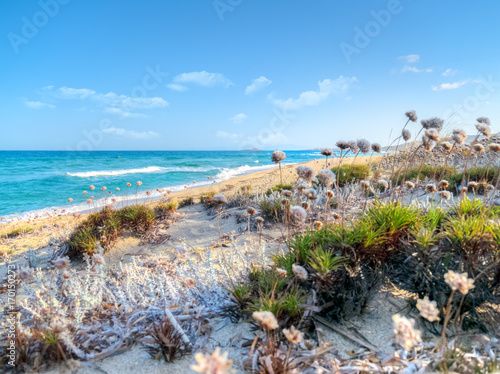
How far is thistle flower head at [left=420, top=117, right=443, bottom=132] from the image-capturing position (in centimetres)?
380

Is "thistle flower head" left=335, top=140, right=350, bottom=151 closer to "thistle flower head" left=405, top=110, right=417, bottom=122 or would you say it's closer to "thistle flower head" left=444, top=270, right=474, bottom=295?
"thistle flower head" left=405, top=110, right=417, bottom=122

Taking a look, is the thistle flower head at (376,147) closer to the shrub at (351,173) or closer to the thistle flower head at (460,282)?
the thistle flower head at (460,282)

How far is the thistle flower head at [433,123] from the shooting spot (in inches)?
150

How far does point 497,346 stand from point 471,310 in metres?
0.34

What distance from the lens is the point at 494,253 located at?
2.49m

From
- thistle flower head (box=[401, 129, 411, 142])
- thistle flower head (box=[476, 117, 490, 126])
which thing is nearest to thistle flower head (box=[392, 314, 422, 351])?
thistle flower head (box=[401, 129, 411, 142])

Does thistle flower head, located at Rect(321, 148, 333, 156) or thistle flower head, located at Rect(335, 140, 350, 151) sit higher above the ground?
thistle flower head, located at Rect(335, 140, 350, 151)

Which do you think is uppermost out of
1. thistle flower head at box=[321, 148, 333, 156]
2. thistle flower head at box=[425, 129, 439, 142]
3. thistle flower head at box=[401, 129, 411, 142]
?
thistle flower head at box=[401, 129, 411, 142]

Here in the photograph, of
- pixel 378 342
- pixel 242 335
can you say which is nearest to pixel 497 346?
pixel 378 342

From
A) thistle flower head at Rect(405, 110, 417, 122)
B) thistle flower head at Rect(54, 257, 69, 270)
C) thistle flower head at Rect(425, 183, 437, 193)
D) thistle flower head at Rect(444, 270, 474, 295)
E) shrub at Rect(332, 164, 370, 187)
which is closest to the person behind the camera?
thistle flower head at Rect(444, 270, 474, 295)

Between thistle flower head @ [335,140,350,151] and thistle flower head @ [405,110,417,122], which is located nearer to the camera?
thistle flower head @ [335,140,350,151]

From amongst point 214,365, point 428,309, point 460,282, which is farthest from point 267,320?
point 460,282

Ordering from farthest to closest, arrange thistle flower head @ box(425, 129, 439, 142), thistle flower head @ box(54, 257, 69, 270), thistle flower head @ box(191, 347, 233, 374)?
thistle flower head @ box(425, 129, 439, 142) → thistle flower head @ box(54, 257, 69, 270) → thistle flower head @ box(191, 347, 233, 374)

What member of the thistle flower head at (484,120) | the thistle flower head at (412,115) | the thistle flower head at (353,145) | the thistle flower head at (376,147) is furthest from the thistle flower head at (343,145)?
the thistle flower head at (484,120)
